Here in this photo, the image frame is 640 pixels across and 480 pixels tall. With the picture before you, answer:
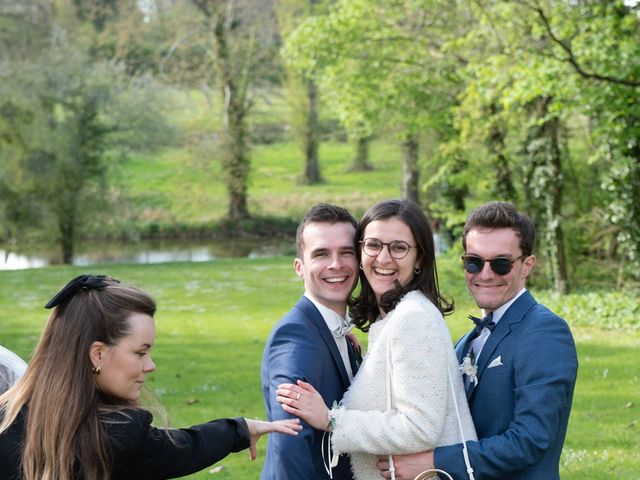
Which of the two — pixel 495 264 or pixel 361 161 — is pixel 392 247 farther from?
pixel 361 161

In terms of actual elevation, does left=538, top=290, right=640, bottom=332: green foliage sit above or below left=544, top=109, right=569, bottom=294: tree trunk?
below

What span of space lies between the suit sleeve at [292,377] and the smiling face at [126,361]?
56 cm

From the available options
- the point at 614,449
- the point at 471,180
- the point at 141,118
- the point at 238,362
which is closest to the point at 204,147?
the point at 141,118

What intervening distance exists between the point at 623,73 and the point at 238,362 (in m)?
8.54

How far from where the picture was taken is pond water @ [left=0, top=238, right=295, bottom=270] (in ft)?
119

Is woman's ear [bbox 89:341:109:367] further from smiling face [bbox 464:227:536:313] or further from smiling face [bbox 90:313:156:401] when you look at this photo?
smiling face [bbox 464:227:536:313]

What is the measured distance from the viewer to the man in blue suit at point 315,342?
363 cm

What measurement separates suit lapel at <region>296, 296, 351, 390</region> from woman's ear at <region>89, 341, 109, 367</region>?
2.99 feet

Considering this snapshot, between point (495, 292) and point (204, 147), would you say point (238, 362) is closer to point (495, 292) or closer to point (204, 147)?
point (495, 292)

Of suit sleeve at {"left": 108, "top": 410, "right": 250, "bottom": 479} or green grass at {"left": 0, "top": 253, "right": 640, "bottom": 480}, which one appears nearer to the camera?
suit sleeve at {"left": 108, "top": 410, "right": 250, "bottom": 479}

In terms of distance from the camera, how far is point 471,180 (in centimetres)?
2373

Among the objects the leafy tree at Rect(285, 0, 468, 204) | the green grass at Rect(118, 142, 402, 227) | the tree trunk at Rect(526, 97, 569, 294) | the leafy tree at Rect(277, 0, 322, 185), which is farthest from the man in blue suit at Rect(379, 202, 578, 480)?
the leafy tree at Rect(277, 0, 322, 185)

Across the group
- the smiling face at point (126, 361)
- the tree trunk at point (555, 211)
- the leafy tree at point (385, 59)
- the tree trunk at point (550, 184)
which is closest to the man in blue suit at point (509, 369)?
the smiling face at point (126, 361)

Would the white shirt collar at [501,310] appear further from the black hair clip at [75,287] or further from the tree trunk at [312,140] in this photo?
the tree trunk at [312,140]
